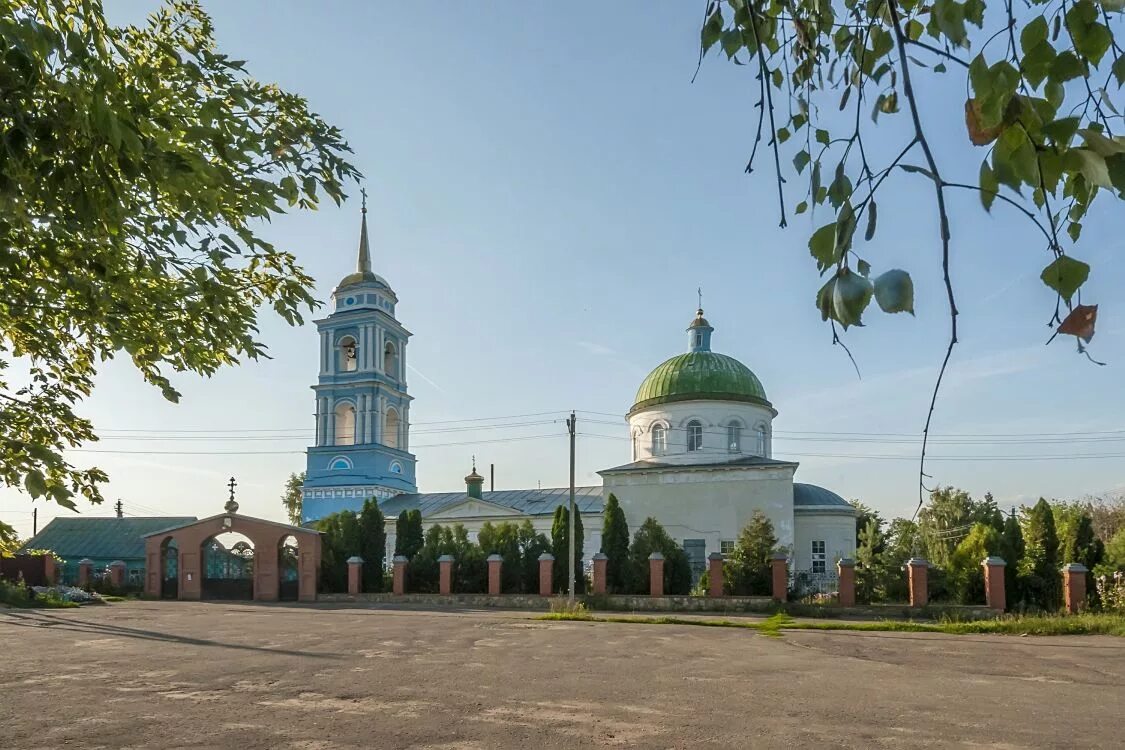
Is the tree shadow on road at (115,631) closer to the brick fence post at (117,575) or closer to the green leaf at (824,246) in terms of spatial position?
the brick fence post at (117,575)

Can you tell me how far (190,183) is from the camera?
4.44m

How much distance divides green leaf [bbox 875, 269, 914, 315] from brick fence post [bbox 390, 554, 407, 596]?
2709cm

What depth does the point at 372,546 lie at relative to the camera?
96.4ft

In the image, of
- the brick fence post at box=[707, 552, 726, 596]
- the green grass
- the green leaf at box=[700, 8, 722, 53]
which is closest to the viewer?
the green leaf at box=[700, 8, 722, 53]

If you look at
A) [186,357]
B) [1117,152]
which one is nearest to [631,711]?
[186,357]

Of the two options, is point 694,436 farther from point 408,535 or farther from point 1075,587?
point 1075,587

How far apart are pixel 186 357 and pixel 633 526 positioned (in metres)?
29.1

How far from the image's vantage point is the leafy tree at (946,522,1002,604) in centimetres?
2125

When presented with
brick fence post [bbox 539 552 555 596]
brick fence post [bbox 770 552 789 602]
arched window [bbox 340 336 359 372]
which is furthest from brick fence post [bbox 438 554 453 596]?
arched window [bbox 340 336 359 372]

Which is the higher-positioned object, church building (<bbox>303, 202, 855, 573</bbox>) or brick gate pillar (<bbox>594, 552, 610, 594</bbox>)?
church building (<bbox>303, 202, 855, 573</bbox>)

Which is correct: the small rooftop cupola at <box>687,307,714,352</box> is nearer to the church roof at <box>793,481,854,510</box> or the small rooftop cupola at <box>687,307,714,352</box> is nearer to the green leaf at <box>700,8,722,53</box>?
the church roof at <box>793,481,854,510</box>

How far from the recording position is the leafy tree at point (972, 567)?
69.7ft

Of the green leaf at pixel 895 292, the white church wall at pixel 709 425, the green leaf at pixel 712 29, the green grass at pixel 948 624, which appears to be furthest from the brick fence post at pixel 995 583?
the green leaf at pixel 895 292

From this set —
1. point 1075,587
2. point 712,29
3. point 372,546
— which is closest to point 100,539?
point 372,546
